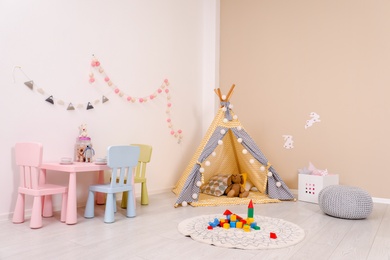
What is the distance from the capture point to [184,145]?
4.40 meters

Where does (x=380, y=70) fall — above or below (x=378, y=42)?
below

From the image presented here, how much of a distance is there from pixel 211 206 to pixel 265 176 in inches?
30.1

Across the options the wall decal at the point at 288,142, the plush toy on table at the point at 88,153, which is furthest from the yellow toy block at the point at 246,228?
the wall decal at the point at 288,142

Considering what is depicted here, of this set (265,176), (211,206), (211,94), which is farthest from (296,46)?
(211,206)

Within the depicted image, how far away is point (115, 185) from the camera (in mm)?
2713

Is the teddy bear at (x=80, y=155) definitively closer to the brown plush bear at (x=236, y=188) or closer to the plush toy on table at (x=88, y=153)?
the plush toy on table at (x=88, y=153)

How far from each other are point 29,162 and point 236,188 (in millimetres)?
2073

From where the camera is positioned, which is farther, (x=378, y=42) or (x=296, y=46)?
(x=296, y=46)

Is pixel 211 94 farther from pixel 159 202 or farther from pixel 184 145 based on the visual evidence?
pixel 159 202

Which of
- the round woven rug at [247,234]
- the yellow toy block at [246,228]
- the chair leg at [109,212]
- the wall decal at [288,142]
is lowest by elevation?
the round woven rug at [247,234]

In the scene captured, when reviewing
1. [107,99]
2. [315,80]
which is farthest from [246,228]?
[315,80]

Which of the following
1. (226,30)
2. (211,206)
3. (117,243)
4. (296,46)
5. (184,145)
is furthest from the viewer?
(226,30)

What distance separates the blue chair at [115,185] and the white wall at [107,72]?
1.42ft

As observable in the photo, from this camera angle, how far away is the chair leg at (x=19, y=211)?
100 inches
